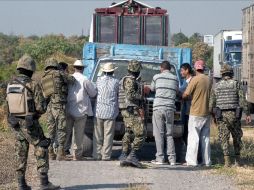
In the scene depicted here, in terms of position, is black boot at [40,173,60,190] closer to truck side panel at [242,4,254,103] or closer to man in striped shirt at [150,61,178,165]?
man in striped shirt at [150,61,178,165]

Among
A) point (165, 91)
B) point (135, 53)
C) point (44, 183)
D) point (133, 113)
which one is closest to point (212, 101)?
point (165, 91)

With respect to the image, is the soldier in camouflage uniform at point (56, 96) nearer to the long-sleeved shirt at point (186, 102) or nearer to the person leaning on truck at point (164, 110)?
the person leaning on truck at point (164, 110)

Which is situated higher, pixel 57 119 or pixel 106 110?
pixel 106 110

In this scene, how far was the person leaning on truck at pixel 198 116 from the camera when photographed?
12.1 metres

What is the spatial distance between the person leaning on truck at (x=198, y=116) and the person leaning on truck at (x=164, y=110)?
30 centimetres

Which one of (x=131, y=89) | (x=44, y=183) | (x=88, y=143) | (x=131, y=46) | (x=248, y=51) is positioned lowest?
(x=44, y=183)

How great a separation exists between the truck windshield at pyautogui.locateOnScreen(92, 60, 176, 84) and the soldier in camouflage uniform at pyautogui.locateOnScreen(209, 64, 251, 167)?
1.67 m

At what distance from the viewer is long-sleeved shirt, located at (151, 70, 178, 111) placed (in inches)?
473

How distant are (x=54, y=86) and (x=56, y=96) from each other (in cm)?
19

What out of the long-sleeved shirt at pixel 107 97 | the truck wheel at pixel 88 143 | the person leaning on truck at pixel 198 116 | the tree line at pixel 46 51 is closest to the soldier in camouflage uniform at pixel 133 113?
the long-sleeved shirt at pixel 107 97

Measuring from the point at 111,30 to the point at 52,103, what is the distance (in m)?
8.97

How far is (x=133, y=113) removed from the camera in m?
11.6

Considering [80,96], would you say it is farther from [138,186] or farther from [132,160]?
[138,186]

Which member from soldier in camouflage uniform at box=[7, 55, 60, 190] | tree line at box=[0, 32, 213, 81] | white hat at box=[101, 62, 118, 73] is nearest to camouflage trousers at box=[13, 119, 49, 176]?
soldier in camouflage uniform at box=[7, 55, 60, 190]
